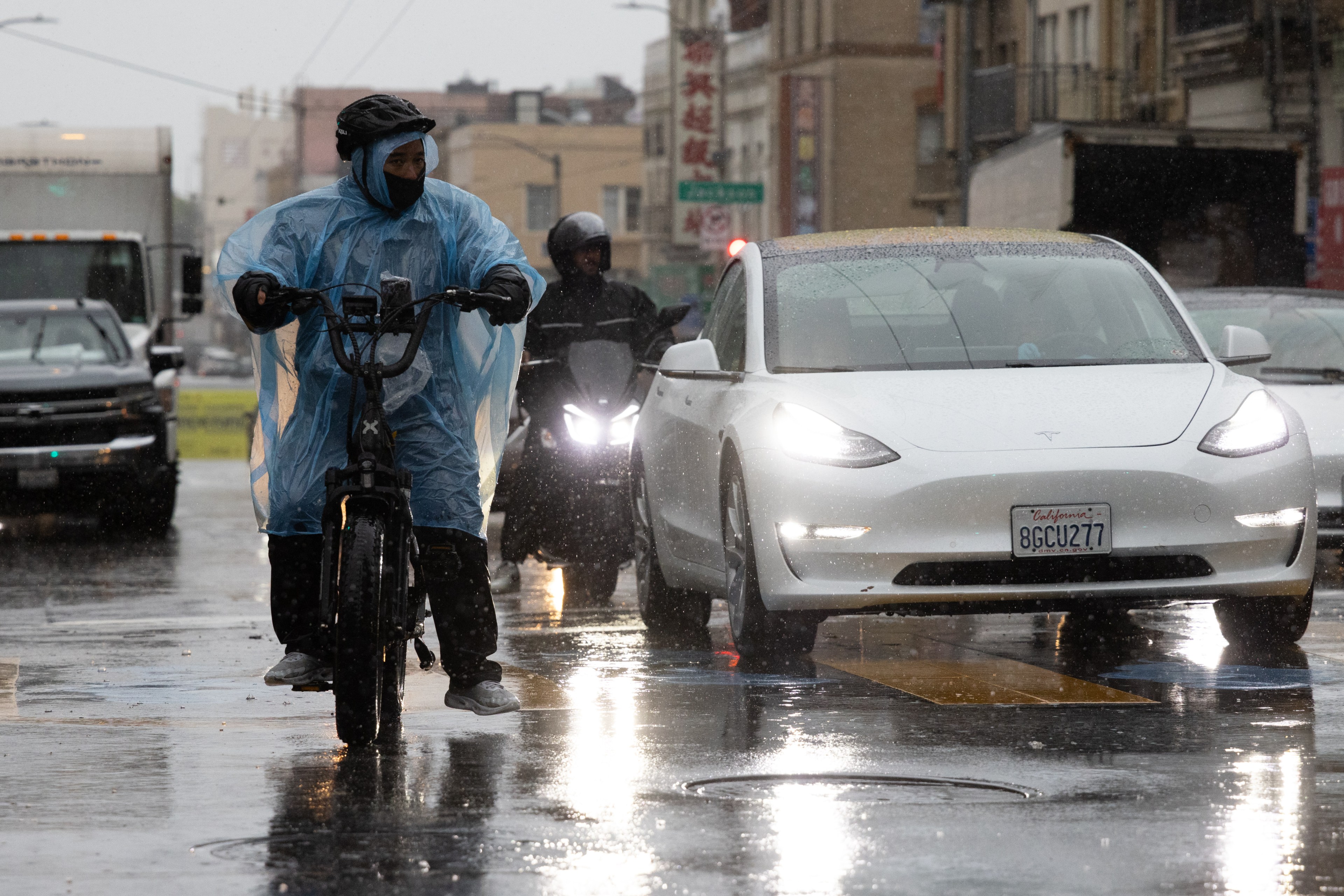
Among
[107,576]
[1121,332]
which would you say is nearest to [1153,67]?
[107,576]

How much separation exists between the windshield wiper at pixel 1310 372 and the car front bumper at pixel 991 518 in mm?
4589

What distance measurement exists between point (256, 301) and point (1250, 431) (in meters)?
3.41

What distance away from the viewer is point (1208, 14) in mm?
36094

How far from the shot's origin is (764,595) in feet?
26.8

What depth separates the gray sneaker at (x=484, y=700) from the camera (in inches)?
277

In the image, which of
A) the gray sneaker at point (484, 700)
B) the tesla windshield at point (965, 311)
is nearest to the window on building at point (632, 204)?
the tesla windshield at point (965, 311)

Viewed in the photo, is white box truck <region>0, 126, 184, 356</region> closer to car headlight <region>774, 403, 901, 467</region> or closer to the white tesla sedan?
the white tesla sedan

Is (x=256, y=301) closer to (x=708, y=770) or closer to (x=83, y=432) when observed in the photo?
(x=708, y=770)

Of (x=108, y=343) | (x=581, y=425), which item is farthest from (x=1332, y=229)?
(x=581, y=425)

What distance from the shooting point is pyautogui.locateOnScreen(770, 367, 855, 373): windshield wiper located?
873cm

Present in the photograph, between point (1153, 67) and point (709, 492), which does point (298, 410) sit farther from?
point (1153, 67)

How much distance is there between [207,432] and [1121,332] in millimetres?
26015

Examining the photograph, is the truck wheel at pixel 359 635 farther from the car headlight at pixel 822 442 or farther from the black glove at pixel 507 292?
the car headlight at pixel 822 442

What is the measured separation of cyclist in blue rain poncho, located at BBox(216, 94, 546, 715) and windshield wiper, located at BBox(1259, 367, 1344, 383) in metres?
6.49
